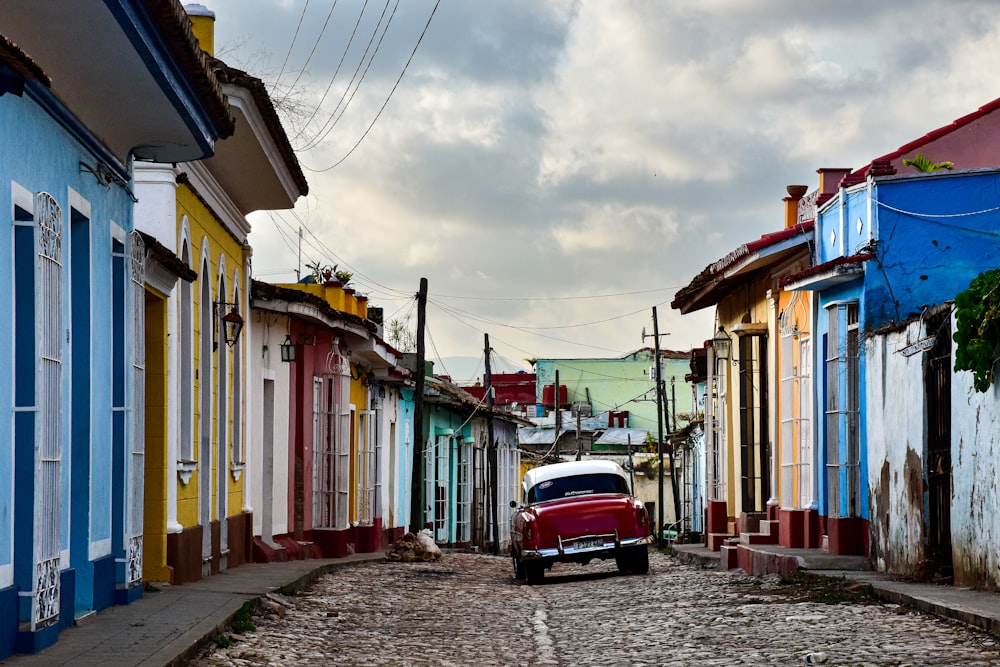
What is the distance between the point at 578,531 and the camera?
21.2 meters

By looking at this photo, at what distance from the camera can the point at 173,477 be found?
591 inches

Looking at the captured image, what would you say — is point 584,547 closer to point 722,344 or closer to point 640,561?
point 640,561

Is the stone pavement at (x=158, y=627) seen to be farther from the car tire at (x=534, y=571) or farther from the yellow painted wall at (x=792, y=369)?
the yellow painted wall at (x=792, y=369)

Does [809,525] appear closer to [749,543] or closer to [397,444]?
[749,543]

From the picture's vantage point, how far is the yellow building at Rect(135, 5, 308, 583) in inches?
575

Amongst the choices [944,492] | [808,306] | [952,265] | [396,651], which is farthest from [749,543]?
[396,651]

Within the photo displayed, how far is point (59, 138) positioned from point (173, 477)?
17.7ft

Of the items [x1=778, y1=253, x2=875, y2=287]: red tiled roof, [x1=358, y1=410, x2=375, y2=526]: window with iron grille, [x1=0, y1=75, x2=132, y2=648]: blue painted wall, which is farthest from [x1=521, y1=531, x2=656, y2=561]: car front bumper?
[x1=0, y1=75, x2=132, y2=648]: blue painted wall

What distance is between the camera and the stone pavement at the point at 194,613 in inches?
354

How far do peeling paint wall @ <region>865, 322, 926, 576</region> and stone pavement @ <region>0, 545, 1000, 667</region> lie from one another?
35cm

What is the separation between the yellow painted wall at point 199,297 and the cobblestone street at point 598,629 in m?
1.55

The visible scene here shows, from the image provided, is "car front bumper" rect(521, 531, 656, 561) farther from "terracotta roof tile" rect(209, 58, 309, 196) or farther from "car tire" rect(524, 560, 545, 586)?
"terracotta roof tile" rect(209, 58, 309, 196)

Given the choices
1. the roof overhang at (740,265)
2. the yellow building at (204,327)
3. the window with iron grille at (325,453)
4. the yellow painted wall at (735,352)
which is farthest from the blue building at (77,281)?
the yellow painted wall at (735,352)

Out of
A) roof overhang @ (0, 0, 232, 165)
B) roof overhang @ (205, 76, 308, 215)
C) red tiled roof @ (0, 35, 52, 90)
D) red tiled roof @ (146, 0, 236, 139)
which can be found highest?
roof overhang @ (205, 76, 308, 215)
